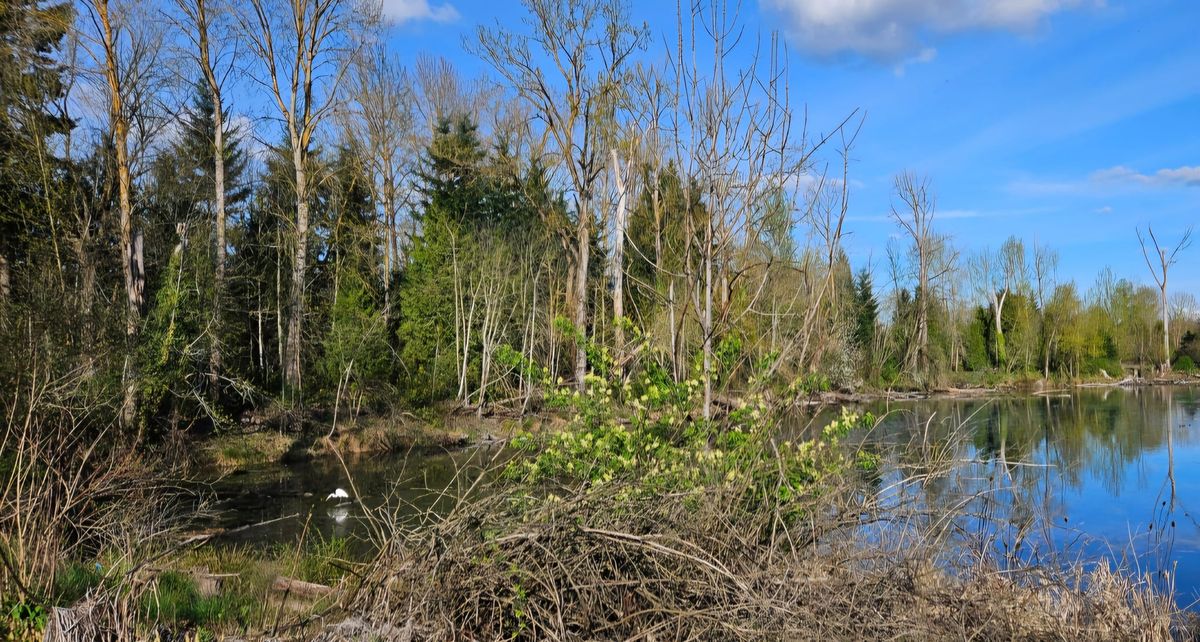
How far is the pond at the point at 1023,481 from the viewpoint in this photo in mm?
6883

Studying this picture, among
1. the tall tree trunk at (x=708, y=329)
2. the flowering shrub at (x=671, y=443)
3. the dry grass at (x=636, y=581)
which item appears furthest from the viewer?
the tall tree trunk at (x=708, y=329)

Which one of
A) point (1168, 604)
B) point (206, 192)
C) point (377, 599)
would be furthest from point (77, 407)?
point (206, 192)

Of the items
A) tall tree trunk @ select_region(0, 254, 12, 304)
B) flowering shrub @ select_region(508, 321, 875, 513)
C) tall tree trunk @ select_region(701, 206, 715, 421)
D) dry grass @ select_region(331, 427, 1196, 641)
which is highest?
tall tree trunk @ select_region(0, 254, 12, 304)

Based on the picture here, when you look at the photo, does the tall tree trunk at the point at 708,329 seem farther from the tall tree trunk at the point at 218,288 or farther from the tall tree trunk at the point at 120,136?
the tall tree trunk at the point at 120,136

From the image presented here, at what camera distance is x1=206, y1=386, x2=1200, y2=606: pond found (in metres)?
6.88

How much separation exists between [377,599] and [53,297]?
931 centimetres

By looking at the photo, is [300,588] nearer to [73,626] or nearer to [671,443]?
[73,626]

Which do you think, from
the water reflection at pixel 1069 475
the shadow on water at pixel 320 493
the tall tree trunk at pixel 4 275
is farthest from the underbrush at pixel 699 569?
the tall tree trunk at pixel 4 275

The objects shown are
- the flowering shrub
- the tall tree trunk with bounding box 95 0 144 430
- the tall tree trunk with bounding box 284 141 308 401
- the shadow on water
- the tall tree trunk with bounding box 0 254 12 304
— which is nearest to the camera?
the flowering shrub

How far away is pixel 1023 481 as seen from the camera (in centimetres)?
1359

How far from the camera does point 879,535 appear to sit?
5.21 metres

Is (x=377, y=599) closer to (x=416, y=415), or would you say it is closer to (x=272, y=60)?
(x=416, y=415)

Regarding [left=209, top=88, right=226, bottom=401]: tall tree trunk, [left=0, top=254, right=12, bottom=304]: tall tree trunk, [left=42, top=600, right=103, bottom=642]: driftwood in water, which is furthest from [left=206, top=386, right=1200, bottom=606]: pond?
[left=0, top=254, right=12, bottom=304]: tall tree trunk

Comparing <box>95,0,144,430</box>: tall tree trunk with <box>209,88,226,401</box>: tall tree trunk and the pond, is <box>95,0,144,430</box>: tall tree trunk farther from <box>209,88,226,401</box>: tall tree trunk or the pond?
the pond
